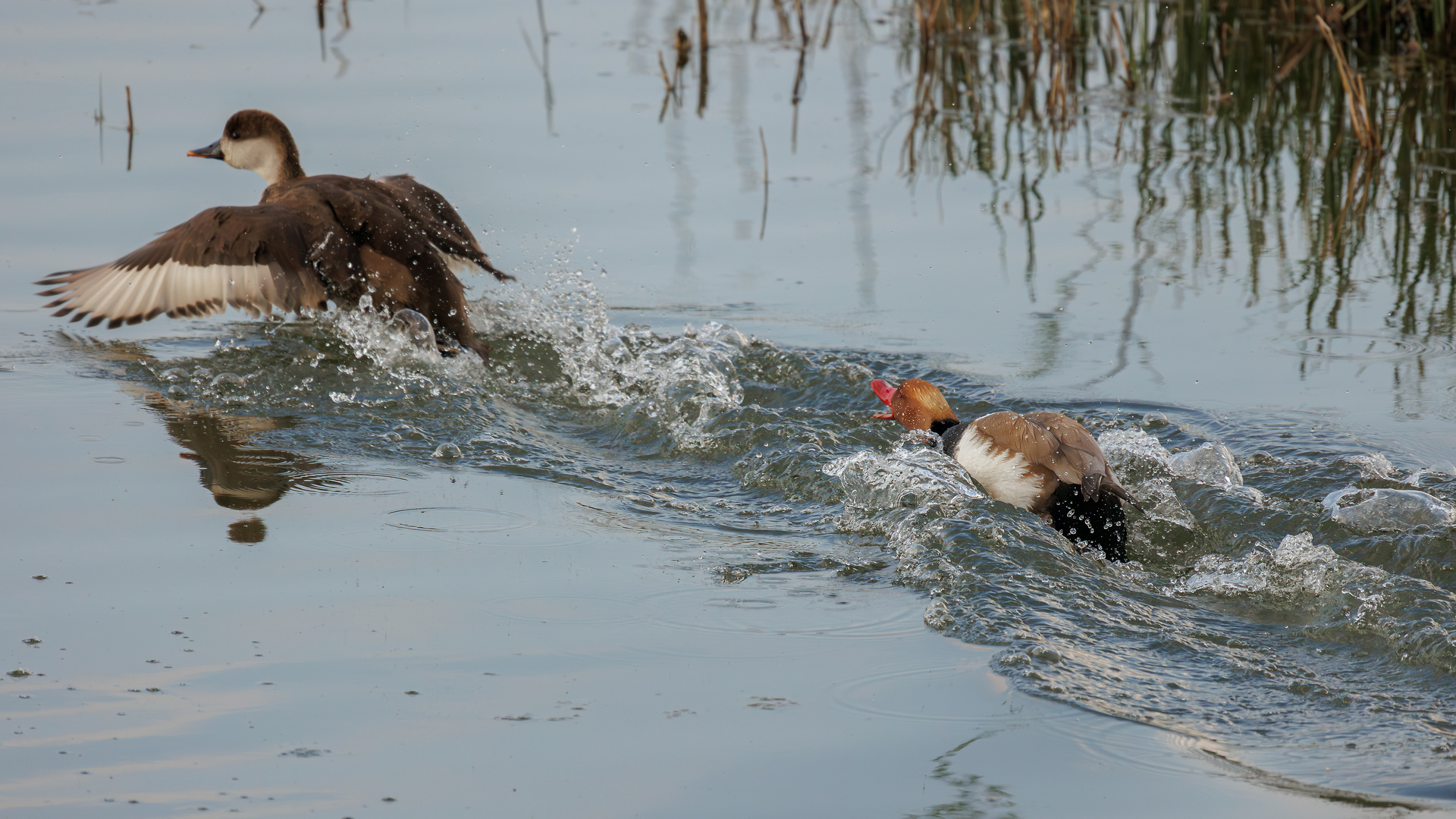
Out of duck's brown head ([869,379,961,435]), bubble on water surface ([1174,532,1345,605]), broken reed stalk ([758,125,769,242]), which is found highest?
broken reed stalk ([758,125,769,242])

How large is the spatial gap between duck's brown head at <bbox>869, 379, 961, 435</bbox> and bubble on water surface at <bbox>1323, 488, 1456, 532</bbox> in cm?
151

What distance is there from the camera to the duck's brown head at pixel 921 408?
5.77m

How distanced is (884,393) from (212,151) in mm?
4213

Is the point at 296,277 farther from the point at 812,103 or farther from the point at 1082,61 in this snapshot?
the point at 1082,61

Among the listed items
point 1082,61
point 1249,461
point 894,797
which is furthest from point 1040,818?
point 1082,61

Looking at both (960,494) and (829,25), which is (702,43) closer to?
(829,25)

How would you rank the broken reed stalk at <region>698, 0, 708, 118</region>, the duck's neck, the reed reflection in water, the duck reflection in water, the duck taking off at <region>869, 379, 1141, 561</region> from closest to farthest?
the duck reflection in water
the duck taking off at <region>869, 379, 1141, 561</region>
the duck's neck
the reed reflection in water
the broken reed stalk at <region>698, 0, 708, 118</region>

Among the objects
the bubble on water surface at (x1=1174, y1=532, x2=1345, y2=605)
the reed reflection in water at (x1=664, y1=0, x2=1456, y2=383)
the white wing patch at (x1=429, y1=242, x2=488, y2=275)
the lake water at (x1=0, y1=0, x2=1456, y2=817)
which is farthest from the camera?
the reed reflection in water at (x1=664, y1=0, x2=1456, y2=383)

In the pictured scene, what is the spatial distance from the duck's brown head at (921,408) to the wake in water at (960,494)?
0.08 meters

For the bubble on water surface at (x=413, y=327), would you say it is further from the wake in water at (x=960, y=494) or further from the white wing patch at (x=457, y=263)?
the white wing patch at (x=457, y=263)

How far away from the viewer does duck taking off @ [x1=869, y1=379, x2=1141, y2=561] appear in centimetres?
497

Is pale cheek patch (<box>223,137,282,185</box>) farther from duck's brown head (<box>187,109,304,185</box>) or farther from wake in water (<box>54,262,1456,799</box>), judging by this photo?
wake in water (<box>54,262,1456,799</box>)

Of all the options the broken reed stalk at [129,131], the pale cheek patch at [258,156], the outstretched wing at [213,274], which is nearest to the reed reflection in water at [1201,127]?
the outstretched wing at [213,274]

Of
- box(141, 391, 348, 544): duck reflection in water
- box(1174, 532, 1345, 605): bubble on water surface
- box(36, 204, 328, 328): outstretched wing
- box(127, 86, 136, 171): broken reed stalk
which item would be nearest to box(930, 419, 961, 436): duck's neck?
box(1174, 532, 1345, 605): bubble on water surface
